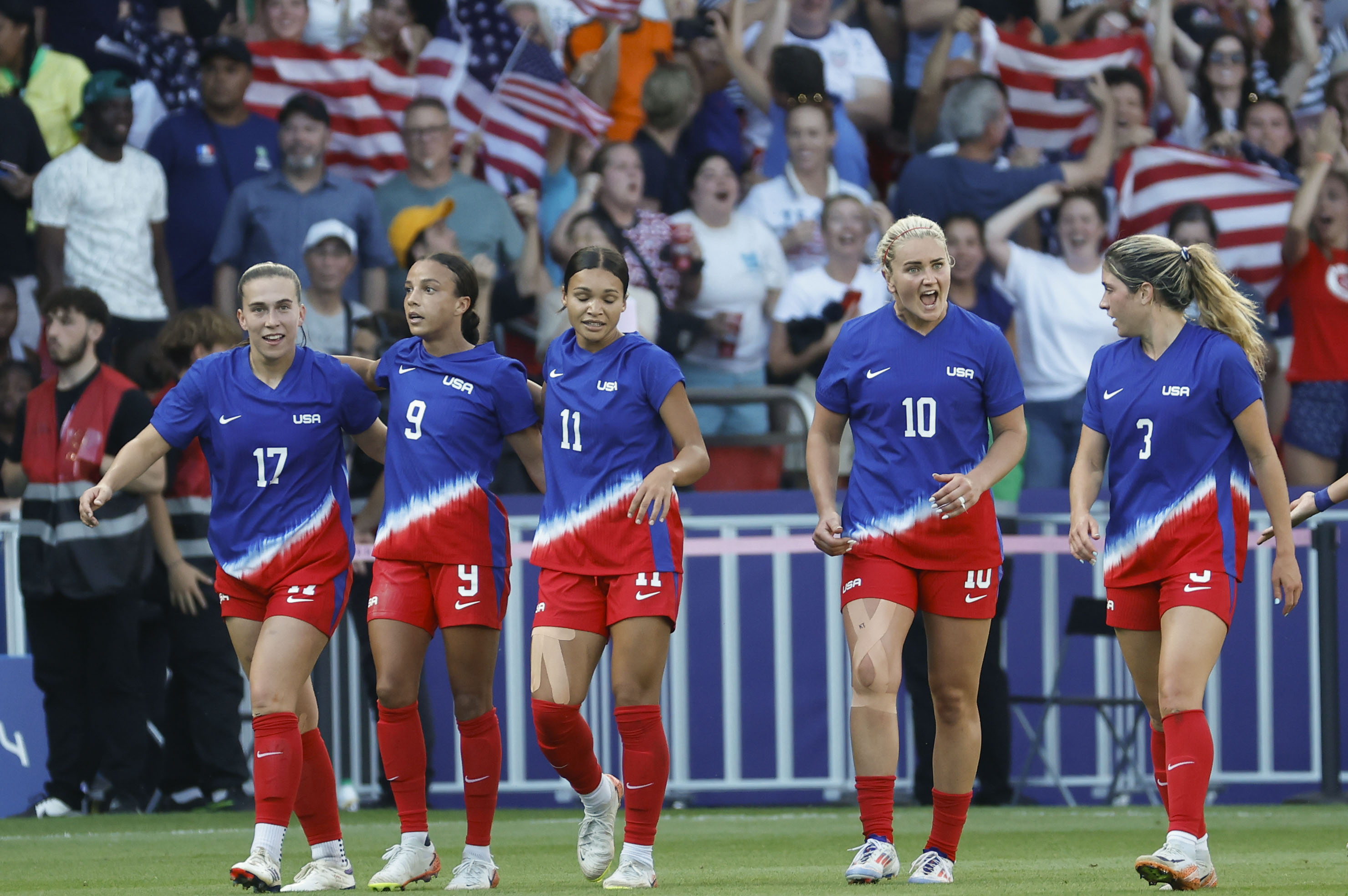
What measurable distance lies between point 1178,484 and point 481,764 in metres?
2.58

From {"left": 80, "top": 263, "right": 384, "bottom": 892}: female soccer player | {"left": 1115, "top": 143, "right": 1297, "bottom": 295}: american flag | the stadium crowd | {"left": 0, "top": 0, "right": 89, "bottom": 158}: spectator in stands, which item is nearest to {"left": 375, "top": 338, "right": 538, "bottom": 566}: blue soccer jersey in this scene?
{"left": 80, "top": 263, "right": 384, "bottom": 892}: female soccer player

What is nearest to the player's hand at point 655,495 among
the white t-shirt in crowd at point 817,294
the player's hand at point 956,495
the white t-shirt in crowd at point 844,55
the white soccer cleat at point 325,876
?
the player's hand at point 956,495

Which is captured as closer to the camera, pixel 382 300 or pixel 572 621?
pixel 572 621

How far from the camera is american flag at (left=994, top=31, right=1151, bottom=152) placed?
1362 cm

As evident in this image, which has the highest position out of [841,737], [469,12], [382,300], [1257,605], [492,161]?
[469,12]

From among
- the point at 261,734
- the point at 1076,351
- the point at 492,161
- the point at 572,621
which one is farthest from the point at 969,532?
the point at 492,161

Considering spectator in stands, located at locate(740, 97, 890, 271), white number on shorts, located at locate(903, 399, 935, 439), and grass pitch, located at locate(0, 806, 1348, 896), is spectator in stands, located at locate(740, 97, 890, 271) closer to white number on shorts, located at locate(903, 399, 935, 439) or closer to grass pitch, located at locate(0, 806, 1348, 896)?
grass pitch, located at locate(0, 806, 1348, 896)

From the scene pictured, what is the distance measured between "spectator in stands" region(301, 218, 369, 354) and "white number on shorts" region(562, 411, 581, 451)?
192 inches

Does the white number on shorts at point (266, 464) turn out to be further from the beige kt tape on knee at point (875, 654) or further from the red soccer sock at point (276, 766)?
the beige kt tape on knee at point (875, 654)

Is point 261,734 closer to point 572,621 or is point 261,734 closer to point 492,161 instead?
point 572,621

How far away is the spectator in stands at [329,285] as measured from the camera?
37.1 feet

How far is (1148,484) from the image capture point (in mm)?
6312

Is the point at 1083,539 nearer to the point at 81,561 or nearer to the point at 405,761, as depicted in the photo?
the point at 405,761

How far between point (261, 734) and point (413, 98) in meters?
7.21
